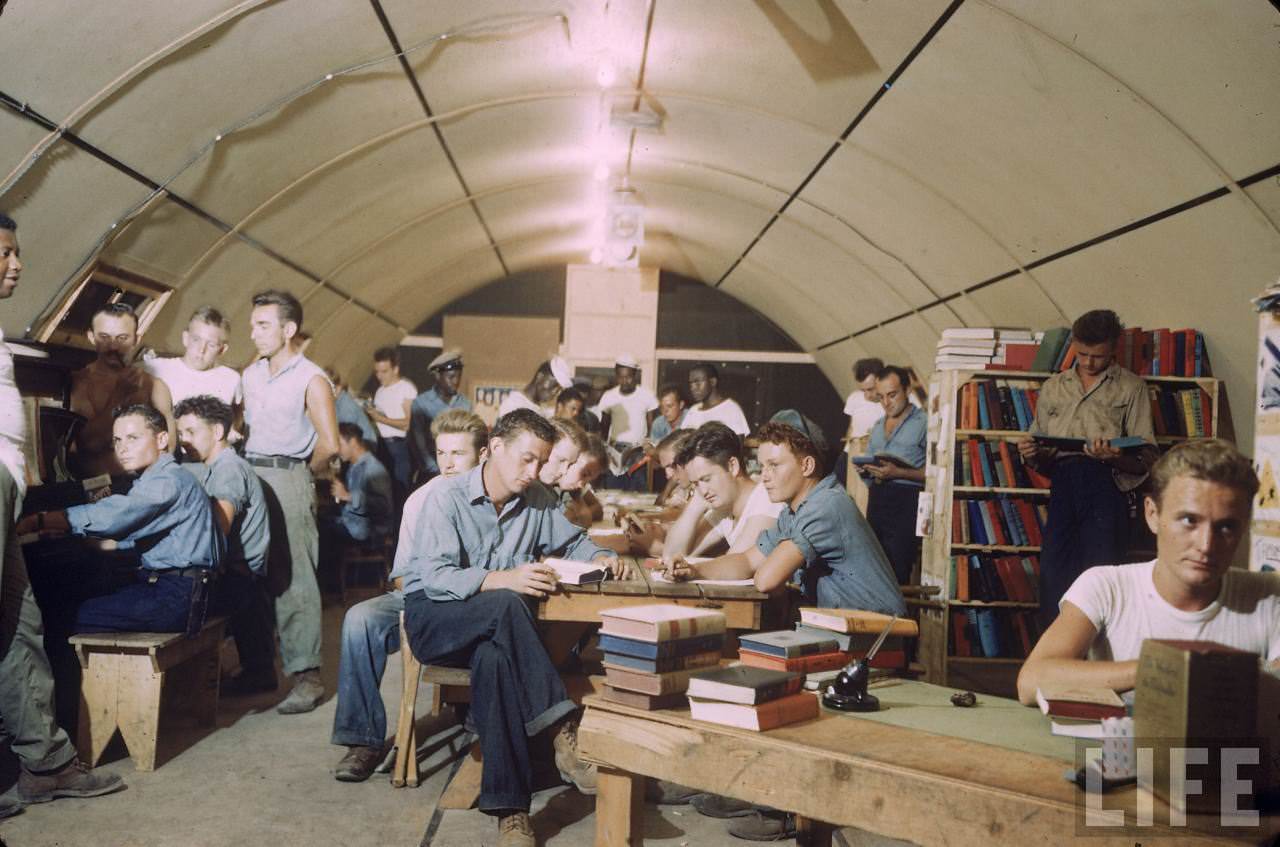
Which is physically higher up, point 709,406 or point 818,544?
point 709,406

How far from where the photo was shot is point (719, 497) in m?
4.79

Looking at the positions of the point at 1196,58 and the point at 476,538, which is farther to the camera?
the point at 1196,58

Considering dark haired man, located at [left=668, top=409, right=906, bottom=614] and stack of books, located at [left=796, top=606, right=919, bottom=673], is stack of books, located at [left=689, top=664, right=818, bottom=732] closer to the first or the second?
stack of books, located at [left=796, top=606, right=919, bottom=673]

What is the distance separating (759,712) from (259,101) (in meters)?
5.32

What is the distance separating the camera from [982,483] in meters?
6.56

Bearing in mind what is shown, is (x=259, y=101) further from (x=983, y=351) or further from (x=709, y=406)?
(x=983, y=351)

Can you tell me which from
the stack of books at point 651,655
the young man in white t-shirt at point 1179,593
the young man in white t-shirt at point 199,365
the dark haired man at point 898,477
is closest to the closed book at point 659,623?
the stack of books at point 651,655

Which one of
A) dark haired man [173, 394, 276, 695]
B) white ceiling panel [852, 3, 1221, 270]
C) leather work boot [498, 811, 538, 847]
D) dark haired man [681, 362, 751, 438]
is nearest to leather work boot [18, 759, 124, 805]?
dark haired man [173, 394, 276, 695]

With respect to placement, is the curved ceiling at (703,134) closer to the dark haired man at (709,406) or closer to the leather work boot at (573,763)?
the dark haired man at (709,406)

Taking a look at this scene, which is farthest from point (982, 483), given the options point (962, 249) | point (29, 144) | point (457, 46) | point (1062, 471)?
point (29, 144)

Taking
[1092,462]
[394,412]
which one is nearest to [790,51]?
[1092,462]

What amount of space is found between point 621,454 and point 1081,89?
14.6ft

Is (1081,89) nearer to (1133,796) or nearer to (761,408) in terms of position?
(1133,796)

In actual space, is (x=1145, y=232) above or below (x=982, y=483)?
above
